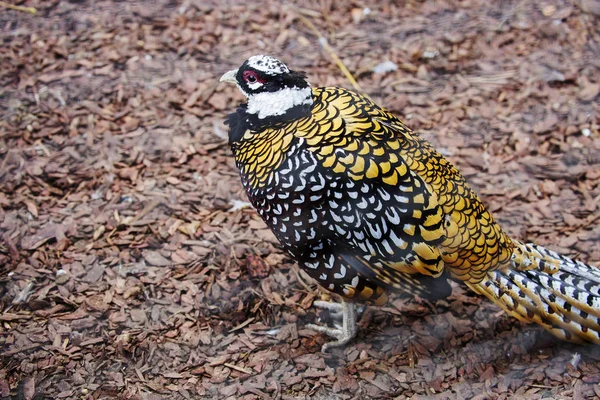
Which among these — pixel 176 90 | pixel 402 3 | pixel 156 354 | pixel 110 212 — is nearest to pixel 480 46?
pixel 402 3

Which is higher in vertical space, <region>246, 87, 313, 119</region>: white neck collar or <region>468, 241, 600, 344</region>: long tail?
<region>246, 87, 313, 119</region>: white neck collar

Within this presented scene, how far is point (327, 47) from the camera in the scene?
6.16 metres

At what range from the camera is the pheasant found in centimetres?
354

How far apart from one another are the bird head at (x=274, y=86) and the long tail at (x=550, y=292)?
5.26 ft

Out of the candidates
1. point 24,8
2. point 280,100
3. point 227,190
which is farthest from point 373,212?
point 24,8

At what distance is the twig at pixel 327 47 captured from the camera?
19.1ft

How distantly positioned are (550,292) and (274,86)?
6.85ft

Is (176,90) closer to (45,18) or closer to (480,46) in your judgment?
(45,18)

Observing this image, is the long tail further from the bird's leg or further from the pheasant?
the bird's leg

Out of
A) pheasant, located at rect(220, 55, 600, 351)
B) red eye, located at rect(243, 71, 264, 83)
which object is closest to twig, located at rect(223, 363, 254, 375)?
pheasant, located at rect(220, 55, 600, 351)

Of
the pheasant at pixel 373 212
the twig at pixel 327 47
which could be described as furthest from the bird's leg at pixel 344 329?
the twig at pixel 327 47

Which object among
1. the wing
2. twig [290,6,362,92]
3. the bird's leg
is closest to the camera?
the wing

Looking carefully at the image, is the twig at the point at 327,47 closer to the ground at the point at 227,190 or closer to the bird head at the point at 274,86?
the ground at the point at 227,190

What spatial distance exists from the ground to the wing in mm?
738
